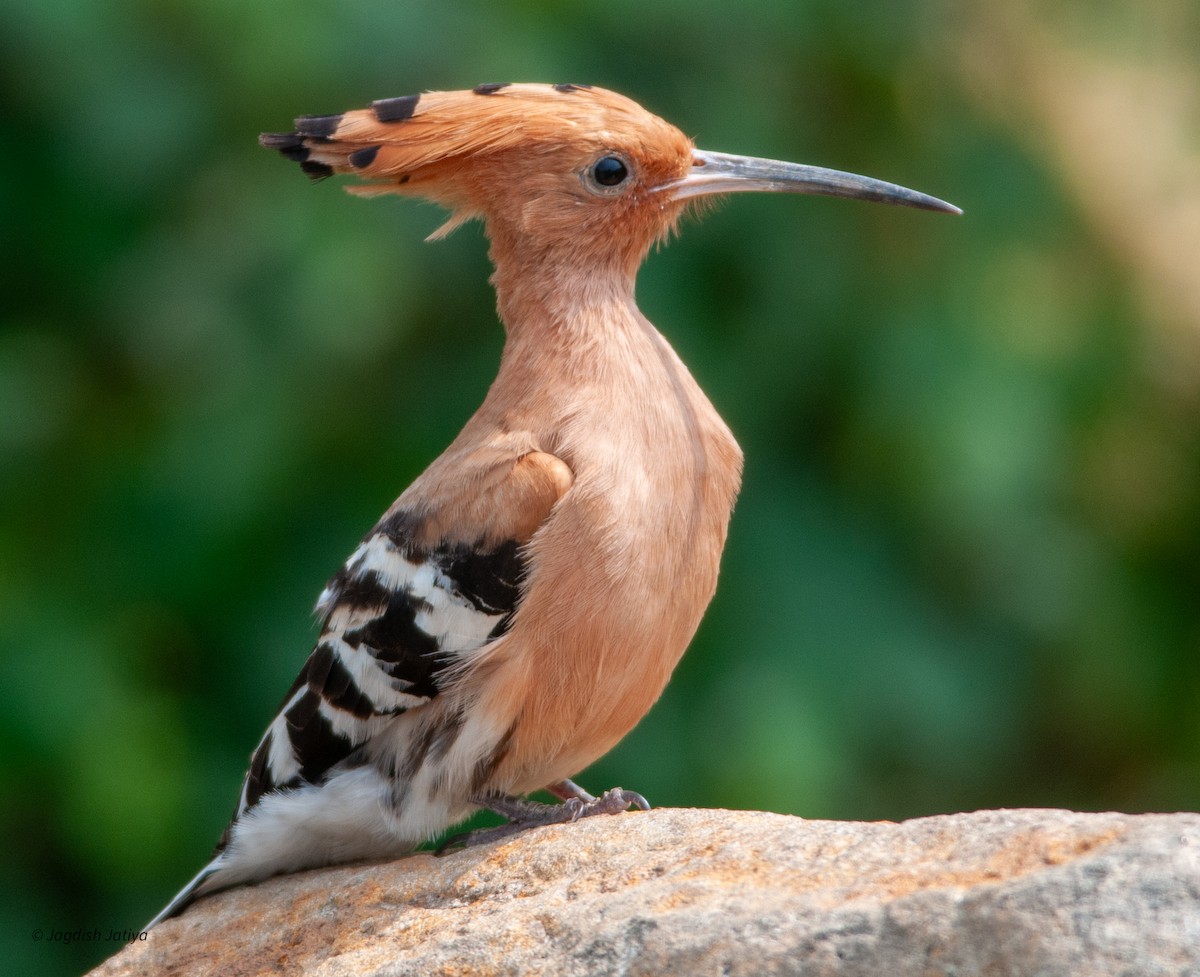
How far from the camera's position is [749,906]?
69.7 inches

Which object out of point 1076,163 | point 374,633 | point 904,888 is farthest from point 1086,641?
point 904,888

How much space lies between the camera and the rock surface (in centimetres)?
154

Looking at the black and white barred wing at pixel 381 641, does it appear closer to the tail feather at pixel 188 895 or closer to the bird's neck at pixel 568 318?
the tail feather at pixel 188 895

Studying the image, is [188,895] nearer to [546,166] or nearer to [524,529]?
[524,529]

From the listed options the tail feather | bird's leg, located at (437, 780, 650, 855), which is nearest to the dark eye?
bird's leg, located at (437, 780, 650, 855)

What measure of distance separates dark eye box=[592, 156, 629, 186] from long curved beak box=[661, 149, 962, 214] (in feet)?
0.27

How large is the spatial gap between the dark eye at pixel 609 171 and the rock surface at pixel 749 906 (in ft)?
3.71

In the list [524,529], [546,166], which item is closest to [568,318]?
[546,166]

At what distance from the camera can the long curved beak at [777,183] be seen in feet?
9.07

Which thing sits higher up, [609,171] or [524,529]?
[609,171]

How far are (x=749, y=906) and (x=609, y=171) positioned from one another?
1409 mm

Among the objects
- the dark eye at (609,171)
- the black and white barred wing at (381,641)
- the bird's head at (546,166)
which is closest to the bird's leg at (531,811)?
the black and white barred wing at (381,641)

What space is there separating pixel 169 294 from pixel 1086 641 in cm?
229

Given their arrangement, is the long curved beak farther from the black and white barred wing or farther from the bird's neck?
the black and white barred wing
